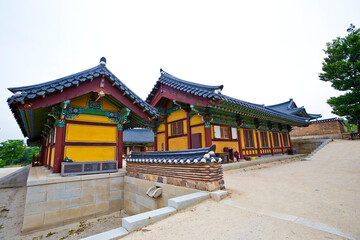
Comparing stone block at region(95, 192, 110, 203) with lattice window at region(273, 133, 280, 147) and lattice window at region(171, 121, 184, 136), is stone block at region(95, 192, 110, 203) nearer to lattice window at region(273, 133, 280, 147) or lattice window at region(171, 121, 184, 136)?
lattice window at region(171, 121, 184, 136)

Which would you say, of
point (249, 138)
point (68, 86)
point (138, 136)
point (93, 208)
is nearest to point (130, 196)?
point (93, 208)

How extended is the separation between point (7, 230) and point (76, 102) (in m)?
4.82

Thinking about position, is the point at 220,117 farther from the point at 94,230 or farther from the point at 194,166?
the point at 94,230

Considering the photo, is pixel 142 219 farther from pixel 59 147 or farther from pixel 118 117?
pixel 118 117

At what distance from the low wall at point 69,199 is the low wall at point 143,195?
475 mm

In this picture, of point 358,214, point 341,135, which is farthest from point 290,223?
point 341,135

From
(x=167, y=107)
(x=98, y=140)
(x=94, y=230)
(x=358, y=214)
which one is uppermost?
(x=167, y=107)

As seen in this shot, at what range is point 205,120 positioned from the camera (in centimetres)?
992

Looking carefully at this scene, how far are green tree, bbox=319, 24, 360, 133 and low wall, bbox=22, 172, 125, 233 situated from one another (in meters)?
21.9

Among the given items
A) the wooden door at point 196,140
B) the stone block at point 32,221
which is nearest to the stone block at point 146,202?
the stone block at point 32,221

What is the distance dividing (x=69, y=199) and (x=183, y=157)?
4.37 metres

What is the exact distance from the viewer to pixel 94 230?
5219mm

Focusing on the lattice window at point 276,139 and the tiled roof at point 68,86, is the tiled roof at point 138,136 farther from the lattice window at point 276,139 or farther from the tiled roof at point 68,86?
the tiled roof at point 68,86

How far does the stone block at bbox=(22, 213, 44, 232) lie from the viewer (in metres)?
4.93
